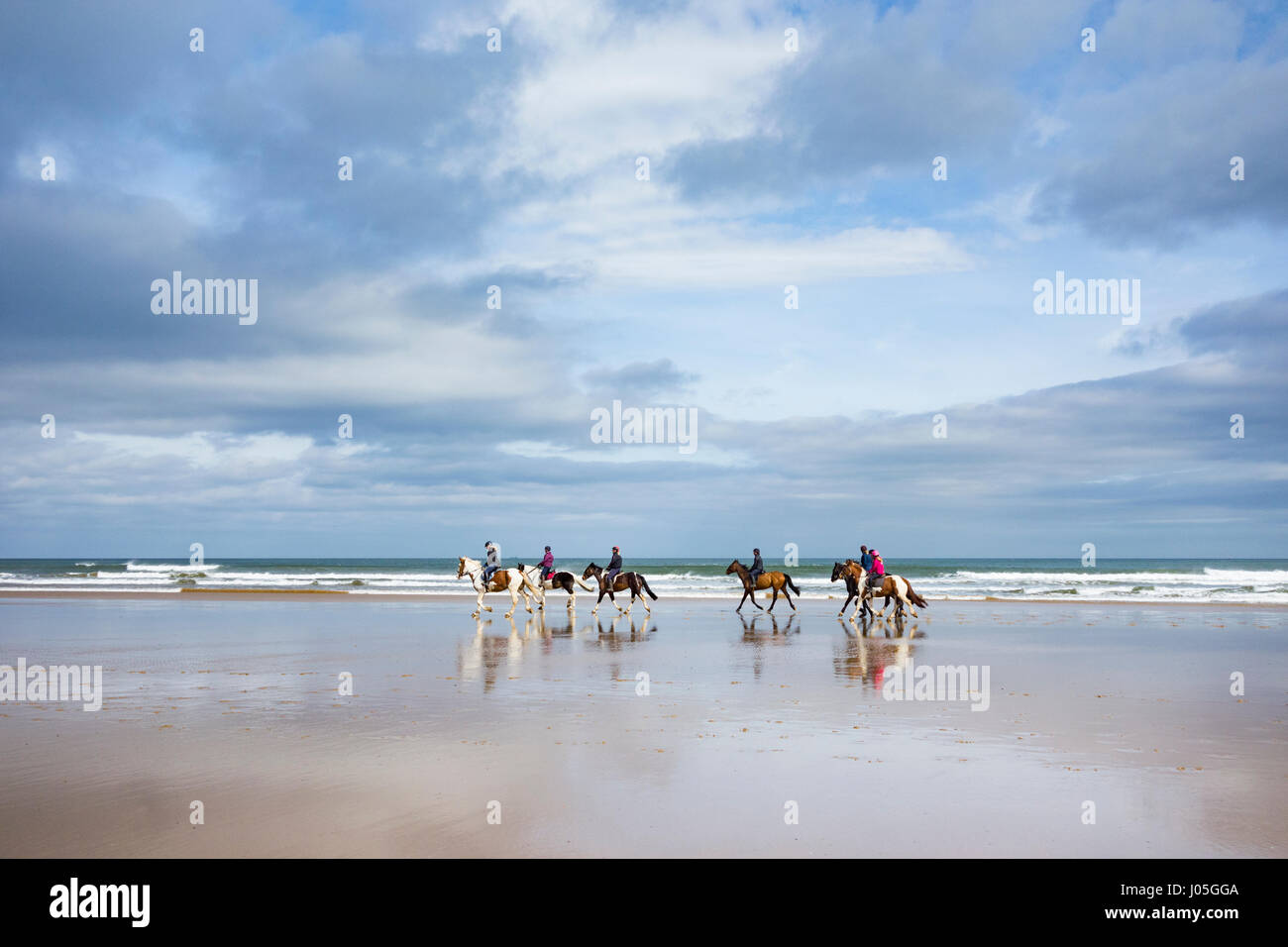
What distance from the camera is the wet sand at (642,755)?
21.3ft

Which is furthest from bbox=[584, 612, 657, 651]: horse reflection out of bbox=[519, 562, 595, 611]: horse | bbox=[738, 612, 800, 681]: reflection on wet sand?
bbox=[738, 612, 800, 681]: reflection on wet sand

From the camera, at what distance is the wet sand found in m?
6.48

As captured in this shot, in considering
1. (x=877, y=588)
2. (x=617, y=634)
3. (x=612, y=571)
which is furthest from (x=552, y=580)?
(x=877, y=588)

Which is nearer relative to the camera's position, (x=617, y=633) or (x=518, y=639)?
(x=518, y=639)

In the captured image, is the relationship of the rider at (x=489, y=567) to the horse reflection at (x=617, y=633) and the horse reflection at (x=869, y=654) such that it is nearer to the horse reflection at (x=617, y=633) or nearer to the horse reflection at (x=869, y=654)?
the horse reflection at (x=617, y=633)

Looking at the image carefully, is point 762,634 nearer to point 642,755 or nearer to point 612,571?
point 612,571

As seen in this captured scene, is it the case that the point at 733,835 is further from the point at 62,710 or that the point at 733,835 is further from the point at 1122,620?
the point at 1122,620

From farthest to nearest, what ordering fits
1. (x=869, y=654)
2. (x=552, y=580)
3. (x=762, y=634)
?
(x=552, y=580)
(x=762, y=634)
(x=869, y=654)

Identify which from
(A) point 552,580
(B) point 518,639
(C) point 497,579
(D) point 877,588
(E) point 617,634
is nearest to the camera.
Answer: (B) point 518,639

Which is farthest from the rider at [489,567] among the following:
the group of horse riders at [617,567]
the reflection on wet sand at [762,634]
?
the reflection on wet sand at [762,634]

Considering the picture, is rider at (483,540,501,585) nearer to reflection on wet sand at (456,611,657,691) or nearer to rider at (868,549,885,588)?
reflection on wet sand at (456,611,657,691)

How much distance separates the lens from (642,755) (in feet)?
29.1
